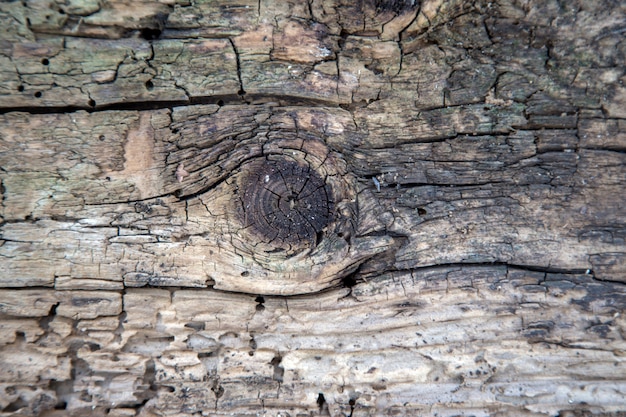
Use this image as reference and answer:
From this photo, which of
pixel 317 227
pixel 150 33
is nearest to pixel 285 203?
pixel 317 227

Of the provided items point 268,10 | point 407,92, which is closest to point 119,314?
point 268,10

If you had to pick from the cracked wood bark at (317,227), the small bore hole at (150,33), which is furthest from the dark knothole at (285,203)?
the small bore hole at (150,33)

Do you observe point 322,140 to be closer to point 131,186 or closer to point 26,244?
point 131,186

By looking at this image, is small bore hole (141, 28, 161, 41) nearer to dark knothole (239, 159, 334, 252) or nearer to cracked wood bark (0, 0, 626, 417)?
cracked wood bark (0, 0, 626, 417)

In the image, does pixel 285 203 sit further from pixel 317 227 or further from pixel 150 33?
pixel 150 33

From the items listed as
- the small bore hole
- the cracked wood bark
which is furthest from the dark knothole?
the small bore hole

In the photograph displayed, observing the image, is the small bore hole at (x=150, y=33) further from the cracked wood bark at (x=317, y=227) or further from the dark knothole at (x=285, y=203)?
the dark knothole at (x=285, y=203)
